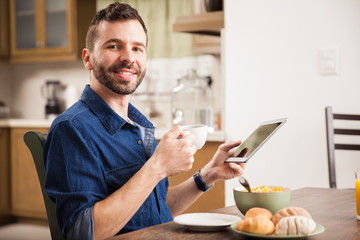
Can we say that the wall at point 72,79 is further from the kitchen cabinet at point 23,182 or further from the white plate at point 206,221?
the white plate at point 206,221

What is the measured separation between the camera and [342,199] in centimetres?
138

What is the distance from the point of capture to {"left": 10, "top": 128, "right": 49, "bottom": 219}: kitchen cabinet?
421 centimetres

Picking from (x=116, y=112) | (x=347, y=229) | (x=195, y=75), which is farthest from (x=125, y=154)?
(x=195, y=75)

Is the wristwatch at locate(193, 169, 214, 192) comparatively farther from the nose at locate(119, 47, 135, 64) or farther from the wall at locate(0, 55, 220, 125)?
the wall at locate(0, 55, 220, 125)

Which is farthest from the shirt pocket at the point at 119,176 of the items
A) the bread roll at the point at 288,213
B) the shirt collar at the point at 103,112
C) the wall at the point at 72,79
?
the wall at the point at 72,79

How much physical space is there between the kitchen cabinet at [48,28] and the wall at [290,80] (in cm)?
210

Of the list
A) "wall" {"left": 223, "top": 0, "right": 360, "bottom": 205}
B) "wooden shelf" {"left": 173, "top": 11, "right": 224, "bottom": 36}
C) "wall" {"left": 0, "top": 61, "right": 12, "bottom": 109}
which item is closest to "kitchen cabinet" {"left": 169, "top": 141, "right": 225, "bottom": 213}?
"wall" {"left": 223, "top": 0, "right": 360, "bottom": 205}

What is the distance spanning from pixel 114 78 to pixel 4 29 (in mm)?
3769

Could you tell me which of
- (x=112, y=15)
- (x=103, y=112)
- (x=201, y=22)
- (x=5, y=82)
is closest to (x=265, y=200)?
(x=103, y=112)

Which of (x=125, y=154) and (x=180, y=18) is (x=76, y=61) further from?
(x=125, y=154)

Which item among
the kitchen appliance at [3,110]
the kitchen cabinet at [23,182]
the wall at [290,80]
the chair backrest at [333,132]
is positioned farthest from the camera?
the kitchen appliance at [3,110]

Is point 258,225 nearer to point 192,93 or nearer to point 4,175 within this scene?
point 192,93

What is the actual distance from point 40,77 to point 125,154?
156 inches

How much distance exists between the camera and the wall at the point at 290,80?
2.31 m
